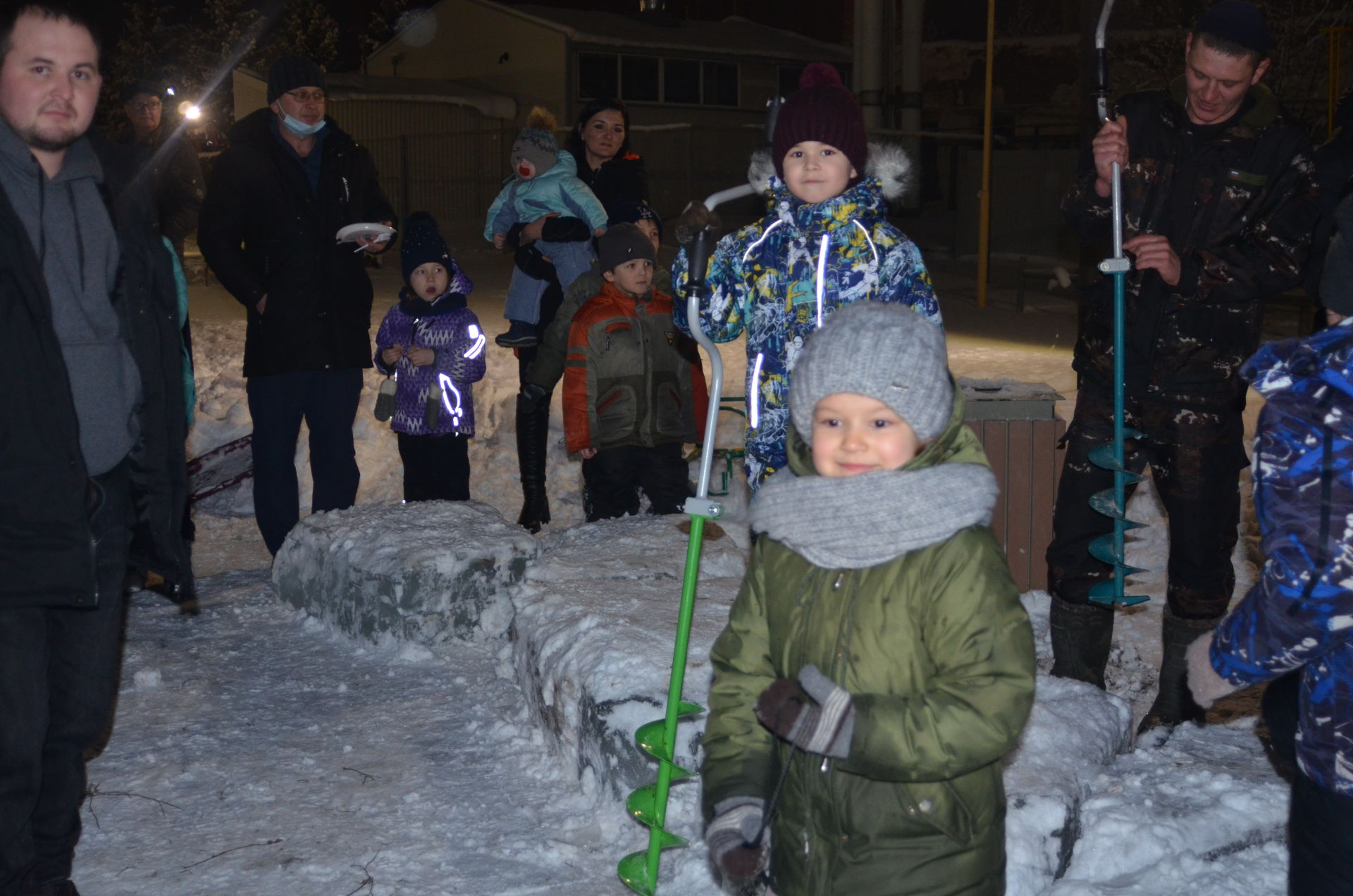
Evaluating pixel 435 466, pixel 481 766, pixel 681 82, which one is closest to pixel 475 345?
pixel 435 466

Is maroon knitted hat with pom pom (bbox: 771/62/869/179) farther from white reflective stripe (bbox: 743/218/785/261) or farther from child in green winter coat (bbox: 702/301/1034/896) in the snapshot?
child in green winter coat (bbox: 702/301/1034/896)

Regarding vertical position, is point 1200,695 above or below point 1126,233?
below

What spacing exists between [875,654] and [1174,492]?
2.39m

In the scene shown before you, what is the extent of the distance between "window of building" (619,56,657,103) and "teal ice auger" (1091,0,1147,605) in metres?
28.1

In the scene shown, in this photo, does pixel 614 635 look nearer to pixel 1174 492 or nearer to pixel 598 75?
pixel 1174 492

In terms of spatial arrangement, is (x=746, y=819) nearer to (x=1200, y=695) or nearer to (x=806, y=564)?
(x=806, y=564)

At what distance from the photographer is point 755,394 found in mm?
3881

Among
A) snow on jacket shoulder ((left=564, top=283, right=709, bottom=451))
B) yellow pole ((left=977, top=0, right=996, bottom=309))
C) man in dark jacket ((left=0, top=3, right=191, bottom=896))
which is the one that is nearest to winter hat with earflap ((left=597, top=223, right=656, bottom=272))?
snow on jacket shoulder ((left=564, top=283, right=709, bottom=451))

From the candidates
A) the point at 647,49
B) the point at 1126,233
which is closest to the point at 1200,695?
the point at 1126,233

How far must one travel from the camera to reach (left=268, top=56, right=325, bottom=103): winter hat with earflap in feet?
18.9

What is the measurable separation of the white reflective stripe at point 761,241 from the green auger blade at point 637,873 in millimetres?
1709

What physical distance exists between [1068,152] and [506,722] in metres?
18.4

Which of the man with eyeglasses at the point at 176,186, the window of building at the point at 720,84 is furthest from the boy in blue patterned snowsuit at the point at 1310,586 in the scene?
the window of building at the point at 720,84

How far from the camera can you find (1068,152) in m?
20.7
